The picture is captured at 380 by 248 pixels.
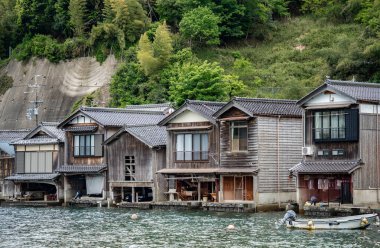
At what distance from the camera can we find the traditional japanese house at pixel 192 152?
59562 mm

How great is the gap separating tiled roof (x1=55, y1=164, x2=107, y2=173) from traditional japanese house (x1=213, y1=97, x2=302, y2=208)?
11.9m

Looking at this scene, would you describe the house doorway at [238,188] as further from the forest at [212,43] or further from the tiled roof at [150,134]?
the forest at [212,43]

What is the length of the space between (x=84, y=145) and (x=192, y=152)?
1149 cm

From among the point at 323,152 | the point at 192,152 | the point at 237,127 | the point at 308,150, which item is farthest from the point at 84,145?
the point at 323,152

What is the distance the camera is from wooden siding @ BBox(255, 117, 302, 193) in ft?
184

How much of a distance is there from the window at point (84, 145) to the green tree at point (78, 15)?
41338mm

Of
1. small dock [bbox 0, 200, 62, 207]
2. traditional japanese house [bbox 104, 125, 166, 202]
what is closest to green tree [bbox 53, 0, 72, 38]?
small dock [bbox 0, 200, 62, 207]

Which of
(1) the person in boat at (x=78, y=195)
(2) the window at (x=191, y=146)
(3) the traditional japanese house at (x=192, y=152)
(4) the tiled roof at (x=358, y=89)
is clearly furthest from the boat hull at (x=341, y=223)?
(1) the person in boat at (x=78, y=195)

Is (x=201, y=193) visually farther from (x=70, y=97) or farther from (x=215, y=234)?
(x=70, y=97)

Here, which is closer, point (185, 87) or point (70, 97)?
point (185, 87)

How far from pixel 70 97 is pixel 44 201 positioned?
3581 centimetres

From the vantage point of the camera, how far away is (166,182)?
6262cm

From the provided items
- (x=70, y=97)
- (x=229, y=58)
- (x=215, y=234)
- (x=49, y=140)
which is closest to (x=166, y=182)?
(x=49, y=140)

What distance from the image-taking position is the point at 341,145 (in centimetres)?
5169
